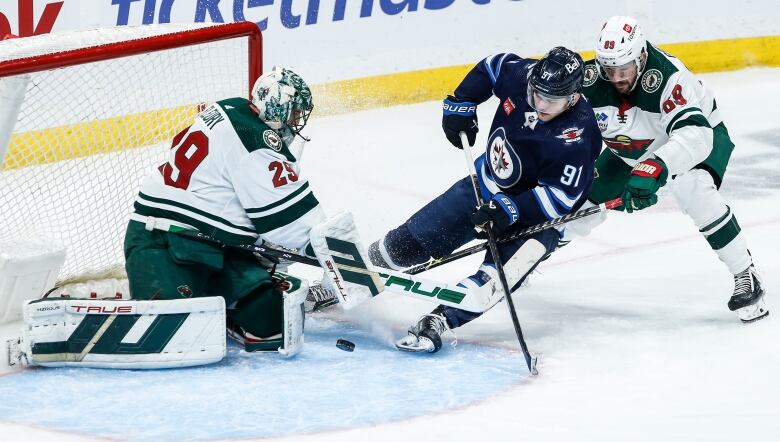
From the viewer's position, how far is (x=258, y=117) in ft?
10.7

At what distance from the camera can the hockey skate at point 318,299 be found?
378 cm

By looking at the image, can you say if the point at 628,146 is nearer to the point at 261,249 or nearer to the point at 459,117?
the point at 459,117

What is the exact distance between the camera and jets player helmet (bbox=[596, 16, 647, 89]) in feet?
11.6

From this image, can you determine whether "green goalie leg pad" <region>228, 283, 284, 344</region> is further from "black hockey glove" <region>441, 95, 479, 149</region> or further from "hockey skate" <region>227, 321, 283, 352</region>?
"black hockey glove" <region>441, 95, 479, 149</region>

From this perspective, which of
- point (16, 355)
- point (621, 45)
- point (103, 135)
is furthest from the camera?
point (103, 135)

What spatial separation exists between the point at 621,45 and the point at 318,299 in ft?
3.88

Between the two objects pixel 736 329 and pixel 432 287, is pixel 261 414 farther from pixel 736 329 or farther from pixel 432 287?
pixel 736 329

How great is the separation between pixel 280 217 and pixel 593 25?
3.59 m

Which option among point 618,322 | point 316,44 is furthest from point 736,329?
point 316,44

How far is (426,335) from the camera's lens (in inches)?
133

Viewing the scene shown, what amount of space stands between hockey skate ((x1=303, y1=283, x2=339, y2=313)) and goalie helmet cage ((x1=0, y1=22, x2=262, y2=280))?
1.96 ft

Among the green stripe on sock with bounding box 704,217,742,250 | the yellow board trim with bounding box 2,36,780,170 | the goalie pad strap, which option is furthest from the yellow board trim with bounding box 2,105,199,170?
the green stripe on sock with bounding box 704,217,742,250

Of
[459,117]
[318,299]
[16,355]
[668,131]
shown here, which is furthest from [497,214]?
[16,355]

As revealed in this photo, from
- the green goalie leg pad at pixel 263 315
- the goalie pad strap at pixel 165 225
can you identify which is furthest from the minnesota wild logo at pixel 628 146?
the goalie pad strap at pixel 165 225
